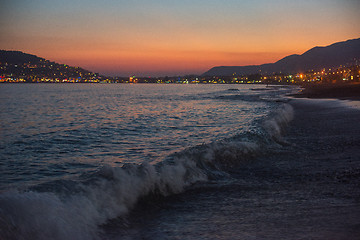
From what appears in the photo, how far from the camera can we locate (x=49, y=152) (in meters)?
13.7

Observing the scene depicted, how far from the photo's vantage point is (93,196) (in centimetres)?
674

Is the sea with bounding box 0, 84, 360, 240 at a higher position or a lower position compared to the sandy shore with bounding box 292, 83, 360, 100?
lower

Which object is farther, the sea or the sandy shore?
the sandy shore

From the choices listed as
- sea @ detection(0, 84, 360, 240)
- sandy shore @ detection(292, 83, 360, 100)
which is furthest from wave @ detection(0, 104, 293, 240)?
sandy shore @ detection(292, 83, 360, 100)

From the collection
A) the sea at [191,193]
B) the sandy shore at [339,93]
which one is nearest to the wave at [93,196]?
the sea at [191,193]

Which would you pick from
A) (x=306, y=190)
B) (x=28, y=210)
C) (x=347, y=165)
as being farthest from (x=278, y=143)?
(x=28, y=210)

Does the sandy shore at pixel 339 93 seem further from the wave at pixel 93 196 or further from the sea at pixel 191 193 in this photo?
the wave at pixel 93 196

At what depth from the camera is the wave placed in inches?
202

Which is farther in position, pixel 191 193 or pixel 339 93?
pixel 339 93

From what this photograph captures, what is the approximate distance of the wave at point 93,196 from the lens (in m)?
5.14

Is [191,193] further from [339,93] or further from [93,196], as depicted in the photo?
[339,93]

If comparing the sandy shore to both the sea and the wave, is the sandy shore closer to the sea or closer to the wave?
the sea

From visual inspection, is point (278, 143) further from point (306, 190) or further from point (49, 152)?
point (49, 152)

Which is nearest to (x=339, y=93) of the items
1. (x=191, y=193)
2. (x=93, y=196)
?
(x=191, y=193)
